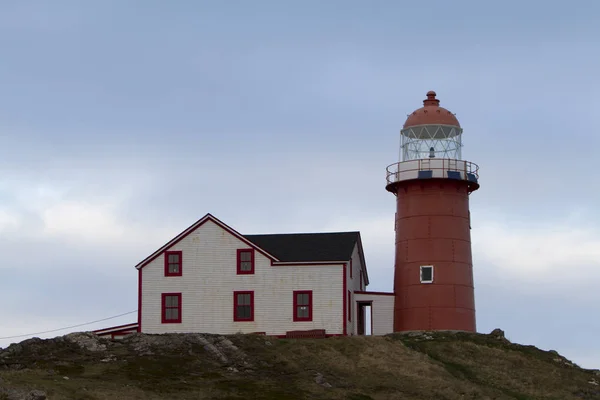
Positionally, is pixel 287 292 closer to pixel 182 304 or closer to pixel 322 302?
pixel 322 302

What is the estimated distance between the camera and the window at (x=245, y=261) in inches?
2512

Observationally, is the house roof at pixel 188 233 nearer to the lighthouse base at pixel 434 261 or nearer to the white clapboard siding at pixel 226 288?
the white clapboard siding at pixel 226 288

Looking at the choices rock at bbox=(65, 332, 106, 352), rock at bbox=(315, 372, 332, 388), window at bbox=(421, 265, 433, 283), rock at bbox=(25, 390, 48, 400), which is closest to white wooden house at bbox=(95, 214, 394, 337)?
window at bbox=(421, 265, 433, 283)

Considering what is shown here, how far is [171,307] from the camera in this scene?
211 feet

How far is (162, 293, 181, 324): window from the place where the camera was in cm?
6400

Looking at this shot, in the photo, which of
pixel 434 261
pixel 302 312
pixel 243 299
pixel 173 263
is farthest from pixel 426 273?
pixel 173 263

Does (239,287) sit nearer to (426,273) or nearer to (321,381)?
(426,273)

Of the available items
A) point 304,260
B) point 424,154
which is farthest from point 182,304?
point 424,154

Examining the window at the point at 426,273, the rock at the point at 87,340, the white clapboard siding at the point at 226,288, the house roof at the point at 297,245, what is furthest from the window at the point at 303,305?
the rock at the point at 87,340

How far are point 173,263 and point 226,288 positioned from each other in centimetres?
340

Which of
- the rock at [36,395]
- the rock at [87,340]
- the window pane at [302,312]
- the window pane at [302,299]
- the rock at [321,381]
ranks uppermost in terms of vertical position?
the window pane at [302,299]

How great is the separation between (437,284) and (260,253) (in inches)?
400

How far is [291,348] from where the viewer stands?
57.2 meters

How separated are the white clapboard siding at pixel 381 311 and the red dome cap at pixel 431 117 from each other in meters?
10.3
